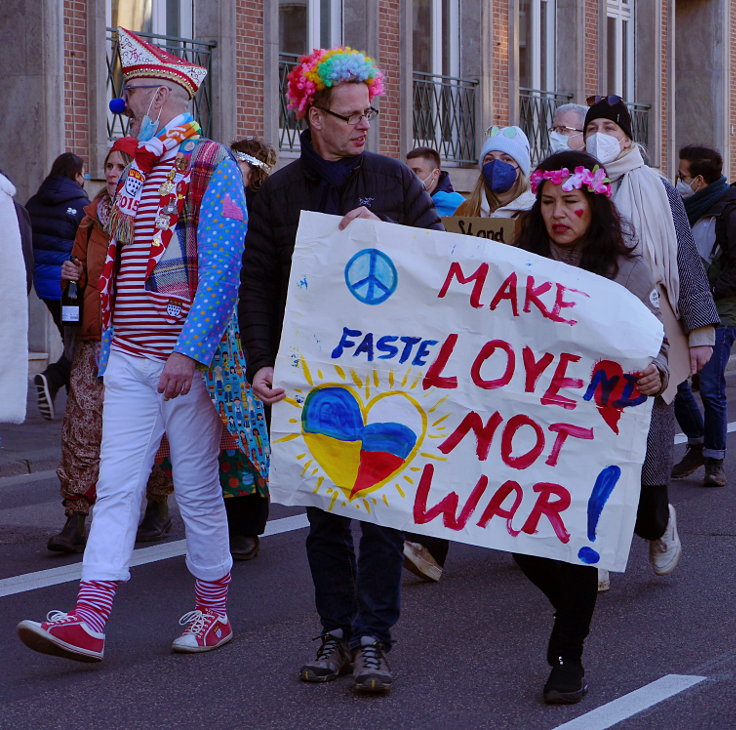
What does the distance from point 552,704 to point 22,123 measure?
1144 centimetres

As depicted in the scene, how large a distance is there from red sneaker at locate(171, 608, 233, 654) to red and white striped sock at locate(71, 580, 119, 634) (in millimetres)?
342

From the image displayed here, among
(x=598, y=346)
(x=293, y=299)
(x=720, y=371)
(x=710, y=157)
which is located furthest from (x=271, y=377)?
(x=710, y=157)

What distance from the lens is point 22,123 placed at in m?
15.0

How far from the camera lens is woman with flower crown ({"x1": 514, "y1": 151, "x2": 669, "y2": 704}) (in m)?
4.72

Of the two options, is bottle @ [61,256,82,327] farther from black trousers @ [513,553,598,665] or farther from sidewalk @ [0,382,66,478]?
black trousers @ [513,553,598,665]

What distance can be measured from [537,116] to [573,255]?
61.3ft

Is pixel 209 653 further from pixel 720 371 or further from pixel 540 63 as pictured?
pixel 540 63

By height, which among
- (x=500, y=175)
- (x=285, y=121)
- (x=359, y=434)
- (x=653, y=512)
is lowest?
(x=653, y=512)

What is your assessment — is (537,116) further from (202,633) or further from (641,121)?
(202,633)

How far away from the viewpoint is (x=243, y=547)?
7.07 m

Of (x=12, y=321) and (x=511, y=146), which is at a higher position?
(x=511, y=146)

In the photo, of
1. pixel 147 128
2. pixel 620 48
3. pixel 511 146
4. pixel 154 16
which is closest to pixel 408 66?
pixel 154 16

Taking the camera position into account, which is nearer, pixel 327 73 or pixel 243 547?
pixel 327 73

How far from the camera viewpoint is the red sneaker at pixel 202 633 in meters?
5.43
